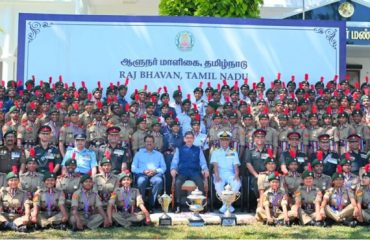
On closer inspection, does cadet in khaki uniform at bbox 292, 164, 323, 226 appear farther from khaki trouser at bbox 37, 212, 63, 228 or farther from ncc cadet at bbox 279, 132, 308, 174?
khaki trouser at bbox 37, 212, 63, 228

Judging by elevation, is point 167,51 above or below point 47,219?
above

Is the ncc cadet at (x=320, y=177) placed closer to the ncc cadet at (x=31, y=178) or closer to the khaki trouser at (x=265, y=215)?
the khaki trouser at (x=265, y=215)

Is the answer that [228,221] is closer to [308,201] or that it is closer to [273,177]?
[273,177]

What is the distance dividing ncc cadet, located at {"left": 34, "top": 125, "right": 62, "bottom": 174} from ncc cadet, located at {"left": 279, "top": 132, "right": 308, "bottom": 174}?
3207 mm

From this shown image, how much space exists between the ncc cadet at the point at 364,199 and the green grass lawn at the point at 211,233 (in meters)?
0.26

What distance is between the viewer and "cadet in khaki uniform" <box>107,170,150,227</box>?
23.2 feet

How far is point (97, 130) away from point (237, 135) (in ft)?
7.15

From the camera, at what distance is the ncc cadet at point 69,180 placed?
7.37m


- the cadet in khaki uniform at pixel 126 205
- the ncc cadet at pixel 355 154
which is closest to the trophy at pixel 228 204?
the cadet in khaki uniform at pixel 126 205

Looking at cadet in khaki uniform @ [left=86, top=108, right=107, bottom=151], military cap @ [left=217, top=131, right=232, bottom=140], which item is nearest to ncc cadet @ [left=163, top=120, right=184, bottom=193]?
military cap @ [left=217, top=131, right=232, bottom=140]

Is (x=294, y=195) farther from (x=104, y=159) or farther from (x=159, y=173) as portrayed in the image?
(x=104, y=159)

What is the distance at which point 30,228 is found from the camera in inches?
269

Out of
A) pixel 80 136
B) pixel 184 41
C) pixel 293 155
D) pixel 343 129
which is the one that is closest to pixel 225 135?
pixel 293 155

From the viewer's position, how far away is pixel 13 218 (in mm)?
6934
